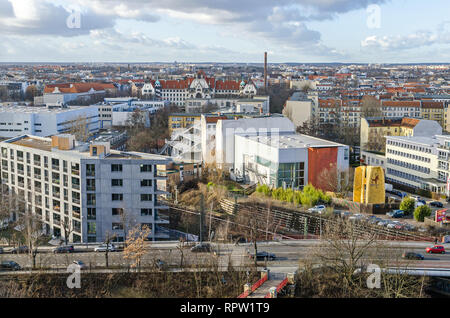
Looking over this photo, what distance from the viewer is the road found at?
32.4 ft

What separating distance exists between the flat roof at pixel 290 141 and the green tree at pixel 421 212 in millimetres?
3937

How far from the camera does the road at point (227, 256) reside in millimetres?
9891

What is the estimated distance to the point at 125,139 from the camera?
26500mm

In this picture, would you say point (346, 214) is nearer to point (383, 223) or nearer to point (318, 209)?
point (318, 209)

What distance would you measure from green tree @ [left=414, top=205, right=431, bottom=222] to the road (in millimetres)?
1872

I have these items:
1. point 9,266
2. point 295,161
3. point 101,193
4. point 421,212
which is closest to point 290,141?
point 295,161

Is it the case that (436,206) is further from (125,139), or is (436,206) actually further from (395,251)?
(125,139)

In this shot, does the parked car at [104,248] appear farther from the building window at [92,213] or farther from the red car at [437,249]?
the red car at [437,249]

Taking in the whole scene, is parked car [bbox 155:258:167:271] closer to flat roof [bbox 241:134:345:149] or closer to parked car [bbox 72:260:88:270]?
parked car [bbox 72:260:88:270]

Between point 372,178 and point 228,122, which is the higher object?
point 228,122

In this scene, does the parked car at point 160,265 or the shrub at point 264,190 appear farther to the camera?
the shrub at point 264,190

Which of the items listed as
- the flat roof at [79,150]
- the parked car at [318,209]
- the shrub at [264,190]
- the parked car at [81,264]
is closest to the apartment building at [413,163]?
the parked car at [318,209]

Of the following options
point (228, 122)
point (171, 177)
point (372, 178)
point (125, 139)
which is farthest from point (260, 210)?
point (125, 139)

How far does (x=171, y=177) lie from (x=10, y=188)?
4681 millimetres
